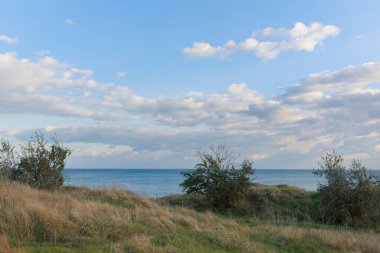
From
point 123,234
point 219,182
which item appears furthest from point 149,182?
point 123,234

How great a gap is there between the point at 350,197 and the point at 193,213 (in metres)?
10.0

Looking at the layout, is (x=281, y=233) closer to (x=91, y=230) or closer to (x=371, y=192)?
(x=91, y=230)

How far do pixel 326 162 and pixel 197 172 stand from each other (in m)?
7.76

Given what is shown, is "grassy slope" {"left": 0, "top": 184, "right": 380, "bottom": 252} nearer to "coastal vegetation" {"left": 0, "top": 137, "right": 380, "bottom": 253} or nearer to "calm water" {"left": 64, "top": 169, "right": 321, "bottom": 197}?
"coastal vegetation" {"left": 0, "top": 137, "right": 380, "bottom": 253}

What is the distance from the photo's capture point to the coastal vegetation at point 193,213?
10984mm

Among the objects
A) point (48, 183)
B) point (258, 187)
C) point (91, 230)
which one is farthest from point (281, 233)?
point (258, 187)

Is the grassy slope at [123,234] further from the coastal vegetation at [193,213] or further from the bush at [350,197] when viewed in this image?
the bush at [350,197]

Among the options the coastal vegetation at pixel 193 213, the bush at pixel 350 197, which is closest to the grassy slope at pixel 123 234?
the coastal vegetation at pixel 193 213

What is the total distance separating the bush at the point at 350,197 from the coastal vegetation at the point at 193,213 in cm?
5

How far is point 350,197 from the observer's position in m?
23.9

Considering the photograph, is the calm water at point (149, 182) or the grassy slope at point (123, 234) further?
the calm water at point (149, 182)

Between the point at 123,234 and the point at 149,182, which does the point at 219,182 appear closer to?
the point at 123,234

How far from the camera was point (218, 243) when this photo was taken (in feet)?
39.2

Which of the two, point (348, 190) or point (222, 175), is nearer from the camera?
point (348, 190)
